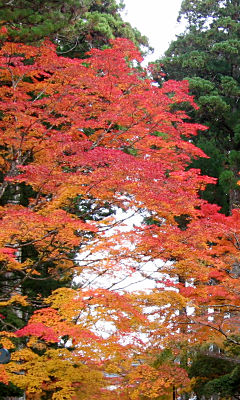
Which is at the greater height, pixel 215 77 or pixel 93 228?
pixel 215 77

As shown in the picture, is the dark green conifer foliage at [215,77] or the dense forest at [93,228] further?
the dark green conifer foliage at [215,77]

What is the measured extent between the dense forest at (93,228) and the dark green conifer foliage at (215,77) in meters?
2.81

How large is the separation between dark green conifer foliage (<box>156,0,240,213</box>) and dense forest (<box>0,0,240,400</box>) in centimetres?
281

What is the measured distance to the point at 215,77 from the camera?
17.1 m

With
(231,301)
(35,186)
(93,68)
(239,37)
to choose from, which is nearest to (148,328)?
(231,301)

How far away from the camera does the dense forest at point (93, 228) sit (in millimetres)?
7297

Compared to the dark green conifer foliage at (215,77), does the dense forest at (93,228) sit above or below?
below

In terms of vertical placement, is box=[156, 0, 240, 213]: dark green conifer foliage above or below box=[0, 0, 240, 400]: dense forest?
above

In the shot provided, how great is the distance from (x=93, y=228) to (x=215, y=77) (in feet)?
38.7

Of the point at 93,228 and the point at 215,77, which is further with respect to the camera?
the point at 215,77

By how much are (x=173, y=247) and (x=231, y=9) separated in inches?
506

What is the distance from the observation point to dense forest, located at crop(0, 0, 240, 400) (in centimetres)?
730

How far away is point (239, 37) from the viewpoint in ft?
57.0

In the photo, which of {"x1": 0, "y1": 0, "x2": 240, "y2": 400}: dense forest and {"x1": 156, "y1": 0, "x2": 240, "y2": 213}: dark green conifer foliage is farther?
{"x1": 156, "y1": 0, "x2": 240, "y2": 213}: dark green conifer foliage
